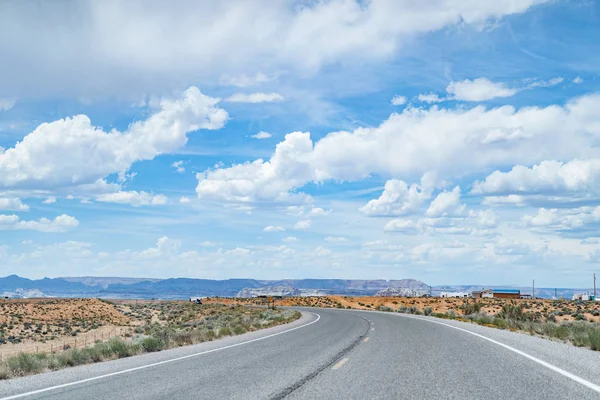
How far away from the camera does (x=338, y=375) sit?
11.9 m

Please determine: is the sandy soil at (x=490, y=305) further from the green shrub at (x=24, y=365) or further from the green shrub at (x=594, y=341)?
the green shrub at (x=24, y=365)

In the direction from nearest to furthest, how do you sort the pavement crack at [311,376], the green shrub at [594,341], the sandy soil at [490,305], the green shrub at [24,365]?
the pavement crack at [311,376] < the green shrub at [24,365] < the green shrub at [594,341] < the sandy soil at [490,305]

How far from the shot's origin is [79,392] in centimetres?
1048

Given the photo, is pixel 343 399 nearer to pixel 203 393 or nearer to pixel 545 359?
pixel 203 393

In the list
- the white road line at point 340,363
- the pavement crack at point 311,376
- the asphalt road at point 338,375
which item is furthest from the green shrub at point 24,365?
the white road line at point 340,363

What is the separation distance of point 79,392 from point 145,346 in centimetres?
934

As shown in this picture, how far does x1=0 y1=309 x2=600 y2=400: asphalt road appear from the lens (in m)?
9.86

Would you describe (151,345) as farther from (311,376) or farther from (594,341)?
(594,341)

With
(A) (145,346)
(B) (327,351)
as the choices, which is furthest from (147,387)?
(A) (145,346)

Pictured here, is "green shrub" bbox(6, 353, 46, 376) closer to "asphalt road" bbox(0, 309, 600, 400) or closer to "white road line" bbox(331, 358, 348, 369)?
"asphalt road" bbox(0, 309, 600, 400)

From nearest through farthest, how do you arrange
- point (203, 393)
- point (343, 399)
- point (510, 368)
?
point (343, 399) < point (203, 393) < point (510, 368)

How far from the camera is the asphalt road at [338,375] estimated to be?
986 centimetres

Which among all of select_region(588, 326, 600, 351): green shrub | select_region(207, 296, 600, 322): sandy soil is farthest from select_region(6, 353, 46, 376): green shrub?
select_region(207, 296, 600, 322): sandy soil

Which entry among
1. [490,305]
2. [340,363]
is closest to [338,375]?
[340,363]
